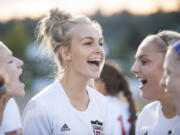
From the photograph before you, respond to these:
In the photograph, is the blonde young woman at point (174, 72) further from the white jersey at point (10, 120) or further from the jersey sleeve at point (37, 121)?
the white jersey at point (10, 120)

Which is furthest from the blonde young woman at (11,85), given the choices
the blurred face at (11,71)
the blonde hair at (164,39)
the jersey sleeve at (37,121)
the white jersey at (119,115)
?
the white jersey at (119,115)

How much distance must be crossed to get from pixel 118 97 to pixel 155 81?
→ 2273 millimetres

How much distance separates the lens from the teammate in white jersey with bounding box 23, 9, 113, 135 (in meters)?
4.14

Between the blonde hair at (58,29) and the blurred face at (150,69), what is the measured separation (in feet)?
2.30

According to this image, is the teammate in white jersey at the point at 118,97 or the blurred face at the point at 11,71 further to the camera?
the teammate in white jersey at the point at 118,97

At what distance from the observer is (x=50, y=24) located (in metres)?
4.63

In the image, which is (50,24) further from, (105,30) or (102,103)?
(105,30)

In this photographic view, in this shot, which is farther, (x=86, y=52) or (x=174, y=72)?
(x=86, y=52)

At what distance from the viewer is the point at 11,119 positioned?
13.6ft

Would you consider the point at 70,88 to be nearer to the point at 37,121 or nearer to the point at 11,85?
the point at 37,121

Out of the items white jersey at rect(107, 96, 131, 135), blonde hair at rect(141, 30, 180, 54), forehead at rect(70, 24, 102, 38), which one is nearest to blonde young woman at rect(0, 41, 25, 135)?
forehead at rect(70, 24, 102, 38)

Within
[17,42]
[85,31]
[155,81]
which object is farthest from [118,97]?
[17,42]

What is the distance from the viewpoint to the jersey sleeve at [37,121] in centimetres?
411

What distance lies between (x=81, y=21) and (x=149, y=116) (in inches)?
51.0
